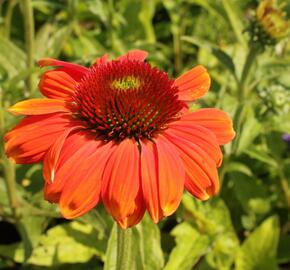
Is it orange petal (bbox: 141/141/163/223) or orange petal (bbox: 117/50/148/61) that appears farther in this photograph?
orange petal (bbox: 117/50/148/61)

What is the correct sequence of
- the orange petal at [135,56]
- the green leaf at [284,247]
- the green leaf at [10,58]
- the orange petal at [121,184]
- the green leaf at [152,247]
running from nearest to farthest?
the orange petal at [121,184] < the orange petal at [135,56] < the green leaf at [152,247] < the green leaf at [10,58] < the green leaf at [284,247]

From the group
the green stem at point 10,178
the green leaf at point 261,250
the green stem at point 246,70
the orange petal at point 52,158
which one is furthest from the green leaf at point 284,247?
the orange petal at point 52,158

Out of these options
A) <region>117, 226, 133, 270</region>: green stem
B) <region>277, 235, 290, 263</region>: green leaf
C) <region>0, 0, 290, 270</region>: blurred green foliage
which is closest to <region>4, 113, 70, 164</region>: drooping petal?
<region>117, 226, 133, 270</region>: green stem

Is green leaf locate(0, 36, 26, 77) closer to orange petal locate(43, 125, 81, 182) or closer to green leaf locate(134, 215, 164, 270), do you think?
green leaf locate(134, 215, 164, 270)

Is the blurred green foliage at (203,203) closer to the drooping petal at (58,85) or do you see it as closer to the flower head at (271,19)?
the flower head at (271,19)

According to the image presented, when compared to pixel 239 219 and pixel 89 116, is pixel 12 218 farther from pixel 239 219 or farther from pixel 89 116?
pixel 239 219

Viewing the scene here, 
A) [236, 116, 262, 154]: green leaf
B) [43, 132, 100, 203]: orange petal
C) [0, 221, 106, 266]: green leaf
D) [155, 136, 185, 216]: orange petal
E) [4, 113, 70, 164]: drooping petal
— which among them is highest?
[4, 113, 70, 164]: drooping petal
